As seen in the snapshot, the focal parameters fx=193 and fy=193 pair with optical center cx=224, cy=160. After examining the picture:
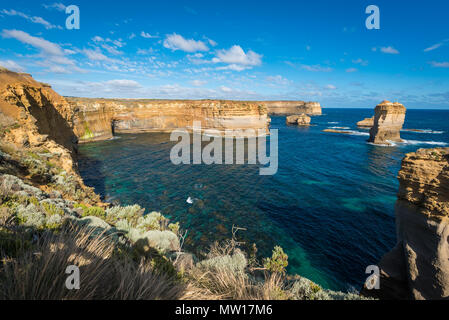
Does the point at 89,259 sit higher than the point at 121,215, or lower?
higher

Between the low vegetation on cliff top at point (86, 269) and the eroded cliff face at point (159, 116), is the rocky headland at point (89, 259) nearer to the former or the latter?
the low vegetation on cliff top at point (86, 269)

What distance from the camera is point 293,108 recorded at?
18262 cm

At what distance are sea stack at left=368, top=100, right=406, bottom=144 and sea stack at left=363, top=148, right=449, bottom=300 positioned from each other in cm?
4681

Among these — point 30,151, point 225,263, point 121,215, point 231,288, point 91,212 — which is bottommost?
point 121,215

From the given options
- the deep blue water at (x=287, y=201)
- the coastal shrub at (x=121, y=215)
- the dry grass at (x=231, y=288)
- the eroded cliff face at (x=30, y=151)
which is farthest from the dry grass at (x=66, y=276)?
the deep blue water at (x=287, y=201)

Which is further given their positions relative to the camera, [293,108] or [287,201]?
[293,108]

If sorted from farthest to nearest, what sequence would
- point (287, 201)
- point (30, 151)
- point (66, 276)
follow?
point (287, 201), point (30, 151), point (66, 276)

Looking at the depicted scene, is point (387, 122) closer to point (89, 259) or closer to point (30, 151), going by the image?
point (89, 259)

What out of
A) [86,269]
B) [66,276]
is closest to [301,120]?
[86,269]

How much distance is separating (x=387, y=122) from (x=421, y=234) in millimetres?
50538

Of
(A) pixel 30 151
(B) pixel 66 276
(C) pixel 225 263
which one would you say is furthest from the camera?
(A) pixel 30 151

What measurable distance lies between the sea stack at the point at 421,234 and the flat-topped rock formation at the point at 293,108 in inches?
7003

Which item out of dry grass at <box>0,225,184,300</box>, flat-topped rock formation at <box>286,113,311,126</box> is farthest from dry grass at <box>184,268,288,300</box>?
flat-topped rock formation at <box>286,113,311,126</box>
